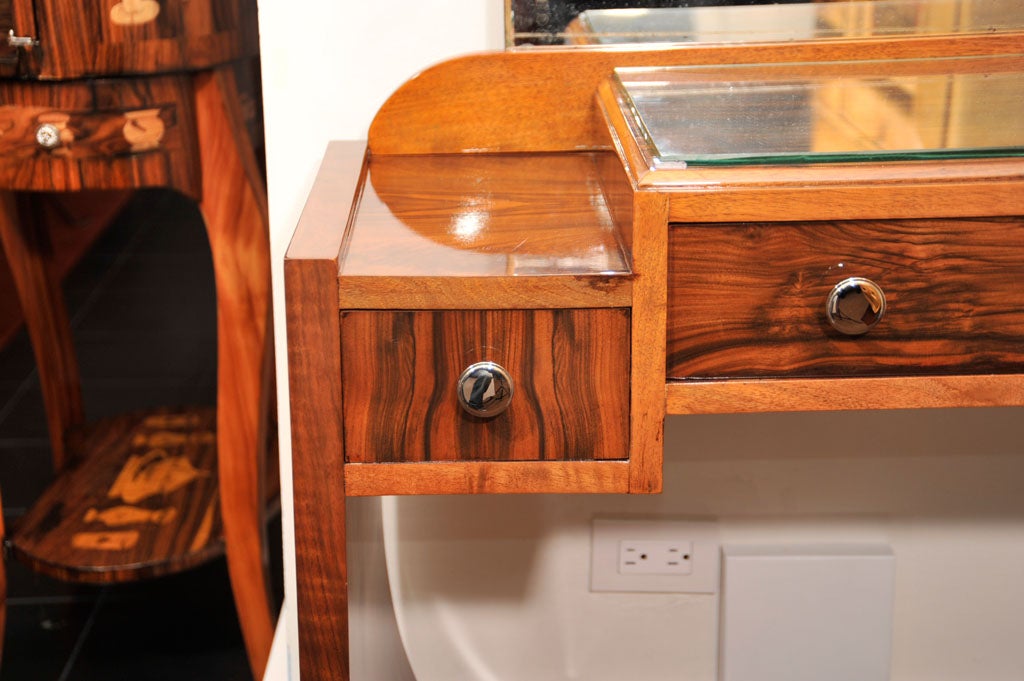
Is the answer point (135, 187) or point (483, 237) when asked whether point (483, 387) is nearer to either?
point (483, 237)

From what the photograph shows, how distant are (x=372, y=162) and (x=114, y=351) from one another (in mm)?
1025

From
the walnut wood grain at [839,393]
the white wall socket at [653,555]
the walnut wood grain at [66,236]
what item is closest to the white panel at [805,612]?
the white wall socket at [653,555]

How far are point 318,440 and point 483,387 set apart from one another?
0.11m

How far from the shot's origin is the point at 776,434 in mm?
1186

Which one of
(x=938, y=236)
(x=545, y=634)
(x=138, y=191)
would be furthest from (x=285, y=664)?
(x=138, y=191)

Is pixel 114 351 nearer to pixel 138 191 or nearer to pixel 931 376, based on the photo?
pixel 138 191

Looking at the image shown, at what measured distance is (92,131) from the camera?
1.11 meters

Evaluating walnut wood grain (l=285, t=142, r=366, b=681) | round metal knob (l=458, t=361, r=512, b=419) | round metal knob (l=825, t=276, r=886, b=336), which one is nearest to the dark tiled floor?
walnut wood grain (l=285, t=142, r=366, b=681)

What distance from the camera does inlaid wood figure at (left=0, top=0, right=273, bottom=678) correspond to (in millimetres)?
1095

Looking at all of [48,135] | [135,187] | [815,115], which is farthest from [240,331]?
[815,115]

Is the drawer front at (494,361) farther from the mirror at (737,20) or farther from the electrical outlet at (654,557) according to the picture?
the electrical outlet at (654,557)

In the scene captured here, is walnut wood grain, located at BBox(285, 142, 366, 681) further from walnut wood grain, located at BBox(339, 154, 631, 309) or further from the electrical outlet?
the electrical outlet

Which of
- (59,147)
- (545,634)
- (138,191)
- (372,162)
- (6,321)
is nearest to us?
(372,162)

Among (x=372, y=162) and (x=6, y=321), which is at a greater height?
(x=372, y=162)
